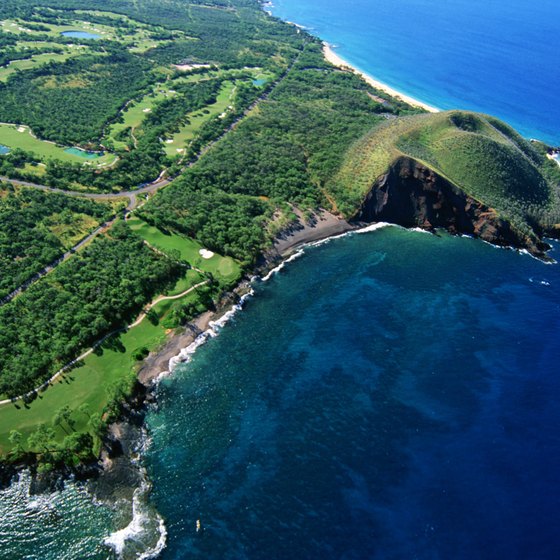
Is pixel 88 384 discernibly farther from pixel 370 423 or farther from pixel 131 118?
pixel 131 118

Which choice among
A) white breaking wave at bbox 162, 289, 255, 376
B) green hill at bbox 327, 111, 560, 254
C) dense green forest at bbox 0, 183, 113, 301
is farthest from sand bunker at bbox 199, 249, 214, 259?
green hill at bbox 327, 111, 560, 254

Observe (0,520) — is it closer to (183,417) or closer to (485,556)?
(183,417)

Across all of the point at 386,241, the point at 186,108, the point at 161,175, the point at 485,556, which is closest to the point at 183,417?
the point at 485,556

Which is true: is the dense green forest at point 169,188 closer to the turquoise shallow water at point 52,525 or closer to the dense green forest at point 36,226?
the dense green forest at point 36,226

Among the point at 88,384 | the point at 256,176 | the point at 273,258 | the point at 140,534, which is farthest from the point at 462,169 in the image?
the point at 140,534

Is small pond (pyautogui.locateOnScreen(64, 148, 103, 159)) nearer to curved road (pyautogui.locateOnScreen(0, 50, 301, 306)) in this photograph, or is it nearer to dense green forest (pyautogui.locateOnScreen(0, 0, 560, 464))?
dense green forest (pyautogui.locateOnScreen(0, 0, 560, 464))

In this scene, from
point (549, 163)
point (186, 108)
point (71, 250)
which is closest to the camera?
point (71, 250)

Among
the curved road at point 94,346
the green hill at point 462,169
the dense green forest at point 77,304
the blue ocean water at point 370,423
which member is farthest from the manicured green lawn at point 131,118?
the blue ocean water at point 370,423
